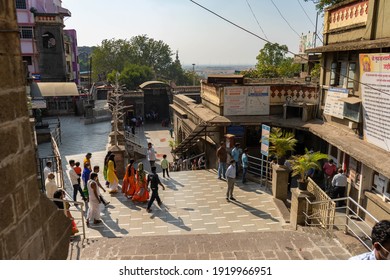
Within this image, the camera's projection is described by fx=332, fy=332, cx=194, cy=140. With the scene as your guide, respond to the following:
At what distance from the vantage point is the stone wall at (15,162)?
7.85ft

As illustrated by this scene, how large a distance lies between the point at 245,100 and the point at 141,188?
6.95 metres

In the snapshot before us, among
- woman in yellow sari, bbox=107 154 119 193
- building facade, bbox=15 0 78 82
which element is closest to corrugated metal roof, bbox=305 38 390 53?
woman in yellow sari, bbox=107 154 119 193

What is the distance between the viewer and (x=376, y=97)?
997 cm

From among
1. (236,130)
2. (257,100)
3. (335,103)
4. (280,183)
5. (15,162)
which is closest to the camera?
(15,162)

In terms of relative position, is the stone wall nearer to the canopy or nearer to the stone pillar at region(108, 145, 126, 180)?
the stone pillar at region(108, 145, 126, 180)

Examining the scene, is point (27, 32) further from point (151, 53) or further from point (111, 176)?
point (151, 53)

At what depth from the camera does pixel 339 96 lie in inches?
498

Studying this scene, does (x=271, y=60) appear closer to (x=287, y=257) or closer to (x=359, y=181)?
(x=359, y=181)

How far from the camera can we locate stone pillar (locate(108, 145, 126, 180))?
13269 millimetres

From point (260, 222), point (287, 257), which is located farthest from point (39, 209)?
point (260, 222)

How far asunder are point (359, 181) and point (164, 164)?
7.33 metres

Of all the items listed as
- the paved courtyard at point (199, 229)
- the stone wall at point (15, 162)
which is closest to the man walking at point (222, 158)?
the paved courtyard at point (199, 229)

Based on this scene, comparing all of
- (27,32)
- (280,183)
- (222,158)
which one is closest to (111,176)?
(222,158)
